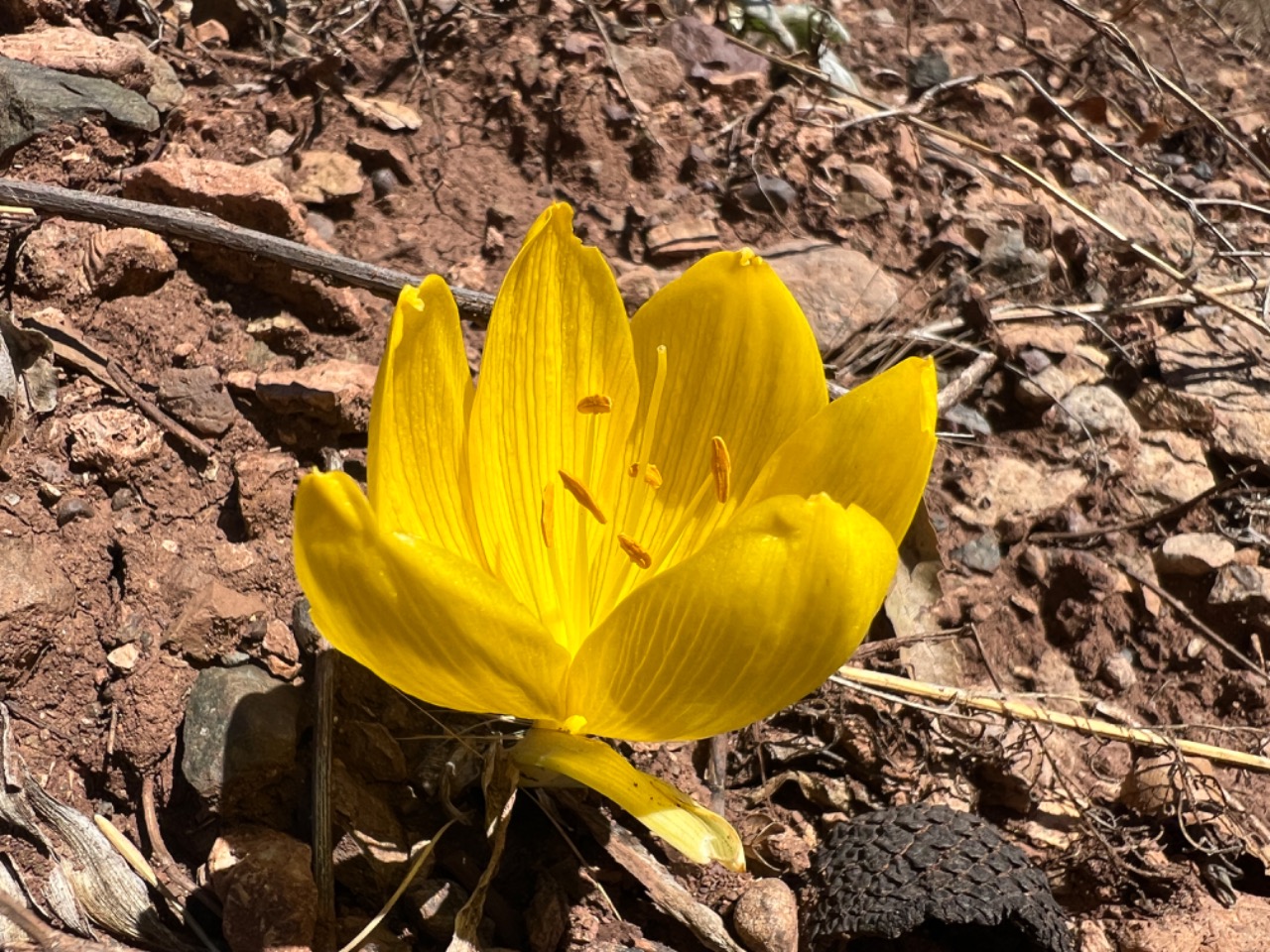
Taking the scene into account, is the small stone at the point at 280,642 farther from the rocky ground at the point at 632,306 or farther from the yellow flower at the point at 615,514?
the yellow flower at the point at 615,514

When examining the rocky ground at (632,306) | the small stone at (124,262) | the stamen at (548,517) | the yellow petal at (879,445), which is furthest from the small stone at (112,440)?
the yellow petal at (879,445)

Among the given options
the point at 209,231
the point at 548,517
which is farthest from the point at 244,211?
the point at 548,517

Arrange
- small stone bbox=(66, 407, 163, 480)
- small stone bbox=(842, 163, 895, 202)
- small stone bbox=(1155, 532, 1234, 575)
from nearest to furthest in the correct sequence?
small stone bbox=(66, 407, 163, 480)
small stone bbox=(1155, 532, 1234, 575)
small stone bbox=(842, 163, 895, 202)

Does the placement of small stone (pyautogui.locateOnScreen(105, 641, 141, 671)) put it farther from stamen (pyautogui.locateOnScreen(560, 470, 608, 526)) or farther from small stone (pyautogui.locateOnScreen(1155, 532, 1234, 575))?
small stone (pyautogui.locateOnScreen(1155, 532, 1234, 575))

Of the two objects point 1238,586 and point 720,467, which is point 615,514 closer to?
point 720,467

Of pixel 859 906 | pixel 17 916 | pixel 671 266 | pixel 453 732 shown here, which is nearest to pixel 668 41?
pixel 671 266

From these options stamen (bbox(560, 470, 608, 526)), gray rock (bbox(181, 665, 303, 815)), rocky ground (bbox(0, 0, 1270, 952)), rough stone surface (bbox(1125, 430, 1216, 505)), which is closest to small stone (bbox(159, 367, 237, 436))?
rocky ground (bbox(0, 0, 1270, 952))
